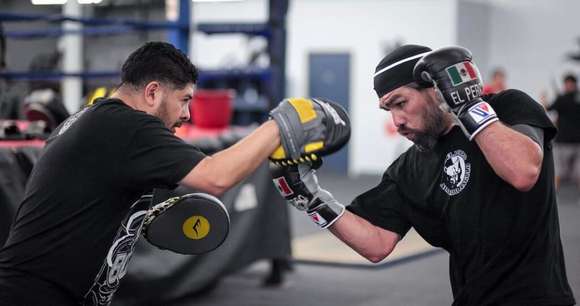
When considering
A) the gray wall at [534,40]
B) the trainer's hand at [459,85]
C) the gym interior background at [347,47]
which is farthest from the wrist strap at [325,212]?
the gray wall at [534,40]

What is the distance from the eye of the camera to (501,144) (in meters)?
1.98

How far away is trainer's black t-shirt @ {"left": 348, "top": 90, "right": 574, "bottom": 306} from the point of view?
210 centimetres

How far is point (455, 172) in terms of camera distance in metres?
2.21

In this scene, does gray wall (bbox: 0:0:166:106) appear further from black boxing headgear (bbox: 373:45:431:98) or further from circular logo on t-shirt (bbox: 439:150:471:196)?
circular logo on t-shirt (bbox: 439:150:471:196)

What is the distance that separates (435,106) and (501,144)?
1.02ft

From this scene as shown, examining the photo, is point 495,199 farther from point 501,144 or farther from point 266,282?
point 266,282

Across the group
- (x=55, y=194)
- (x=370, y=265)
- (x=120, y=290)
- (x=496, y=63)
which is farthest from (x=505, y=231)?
(x=496, y=63)

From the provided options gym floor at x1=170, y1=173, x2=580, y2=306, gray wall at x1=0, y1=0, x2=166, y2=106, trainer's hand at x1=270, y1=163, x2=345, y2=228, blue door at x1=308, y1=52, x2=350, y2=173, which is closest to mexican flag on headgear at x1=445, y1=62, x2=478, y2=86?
trainer's hand at x1=270, y1=163, x2=345, y2=228

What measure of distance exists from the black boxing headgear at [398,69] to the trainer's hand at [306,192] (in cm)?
32

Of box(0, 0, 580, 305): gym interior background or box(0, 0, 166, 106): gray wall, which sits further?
box(0, 0, 580, 305): gym interior background

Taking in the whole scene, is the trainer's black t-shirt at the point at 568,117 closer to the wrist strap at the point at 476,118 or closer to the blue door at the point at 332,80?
the blue door at the point at 332,80

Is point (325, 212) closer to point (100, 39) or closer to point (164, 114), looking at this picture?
point (164, 114)

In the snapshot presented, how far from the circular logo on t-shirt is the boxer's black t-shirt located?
701mm

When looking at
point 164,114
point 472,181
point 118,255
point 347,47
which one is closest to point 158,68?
point 164,114
